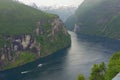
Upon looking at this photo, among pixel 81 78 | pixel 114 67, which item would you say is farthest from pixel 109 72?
pixel 81 78

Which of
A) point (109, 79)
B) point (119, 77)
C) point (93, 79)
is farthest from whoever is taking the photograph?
point (93, 79)

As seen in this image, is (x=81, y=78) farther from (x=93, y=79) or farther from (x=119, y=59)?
(x=119, y=59)

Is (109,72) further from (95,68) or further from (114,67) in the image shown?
(95,68)

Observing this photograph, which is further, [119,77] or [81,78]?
[81,78]

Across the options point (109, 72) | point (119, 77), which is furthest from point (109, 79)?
point (119, 77)

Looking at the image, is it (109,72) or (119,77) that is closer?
(119,77)

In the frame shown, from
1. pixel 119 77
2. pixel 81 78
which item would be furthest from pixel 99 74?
pixel 119 77

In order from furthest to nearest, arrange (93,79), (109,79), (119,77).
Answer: (93,79) < (109,79) < (119,77)

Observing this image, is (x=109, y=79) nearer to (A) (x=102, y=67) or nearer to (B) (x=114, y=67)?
(B) (x=114, y=67)
